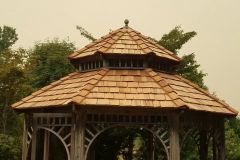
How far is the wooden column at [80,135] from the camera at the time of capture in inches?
547

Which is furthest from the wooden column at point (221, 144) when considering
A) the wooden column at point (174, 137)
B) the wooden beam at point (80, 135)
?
the wooden beam at point (80, 135)

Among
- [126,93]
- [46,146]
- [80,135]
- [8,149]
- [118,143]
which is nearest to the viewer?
[80,135]

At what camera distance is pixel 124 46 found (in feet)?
56.7

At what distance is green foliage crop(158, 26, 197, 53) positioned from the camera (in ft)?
89.3

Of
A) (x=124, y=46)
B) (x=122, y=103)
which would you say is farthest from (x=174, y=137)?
(x=124, y=46)

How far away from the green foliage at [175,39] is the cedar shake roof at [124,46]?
336 inches

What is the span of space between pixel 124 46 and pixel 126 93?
10.4 ft

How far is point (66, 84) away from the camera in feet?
55.3

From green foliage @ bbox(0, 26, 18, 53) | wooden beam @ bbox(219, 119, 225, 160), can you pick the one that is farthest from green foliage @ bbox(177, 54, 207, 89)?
green foliage @ bbox(0, 26, 18, 53)

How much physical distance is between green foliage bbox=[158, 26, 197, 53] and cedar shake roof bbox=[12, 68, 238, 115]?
9.81 m

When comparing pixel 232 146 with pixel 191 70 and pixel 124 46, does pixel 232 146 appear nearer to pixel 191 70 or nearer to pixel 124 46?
pixel 191 70

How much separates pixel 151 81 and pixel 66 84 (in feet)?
11.6

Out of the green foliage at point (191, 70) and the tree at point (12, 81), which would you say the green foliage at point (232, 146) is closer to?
the green foliage at point (191, 70)

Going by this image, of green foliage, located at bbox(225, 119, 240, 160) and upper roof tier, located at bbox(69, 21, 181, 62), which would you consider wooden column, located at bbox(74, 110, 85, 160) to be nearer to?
upper roof tier, located at bbox(69, 21, 181, 62)
